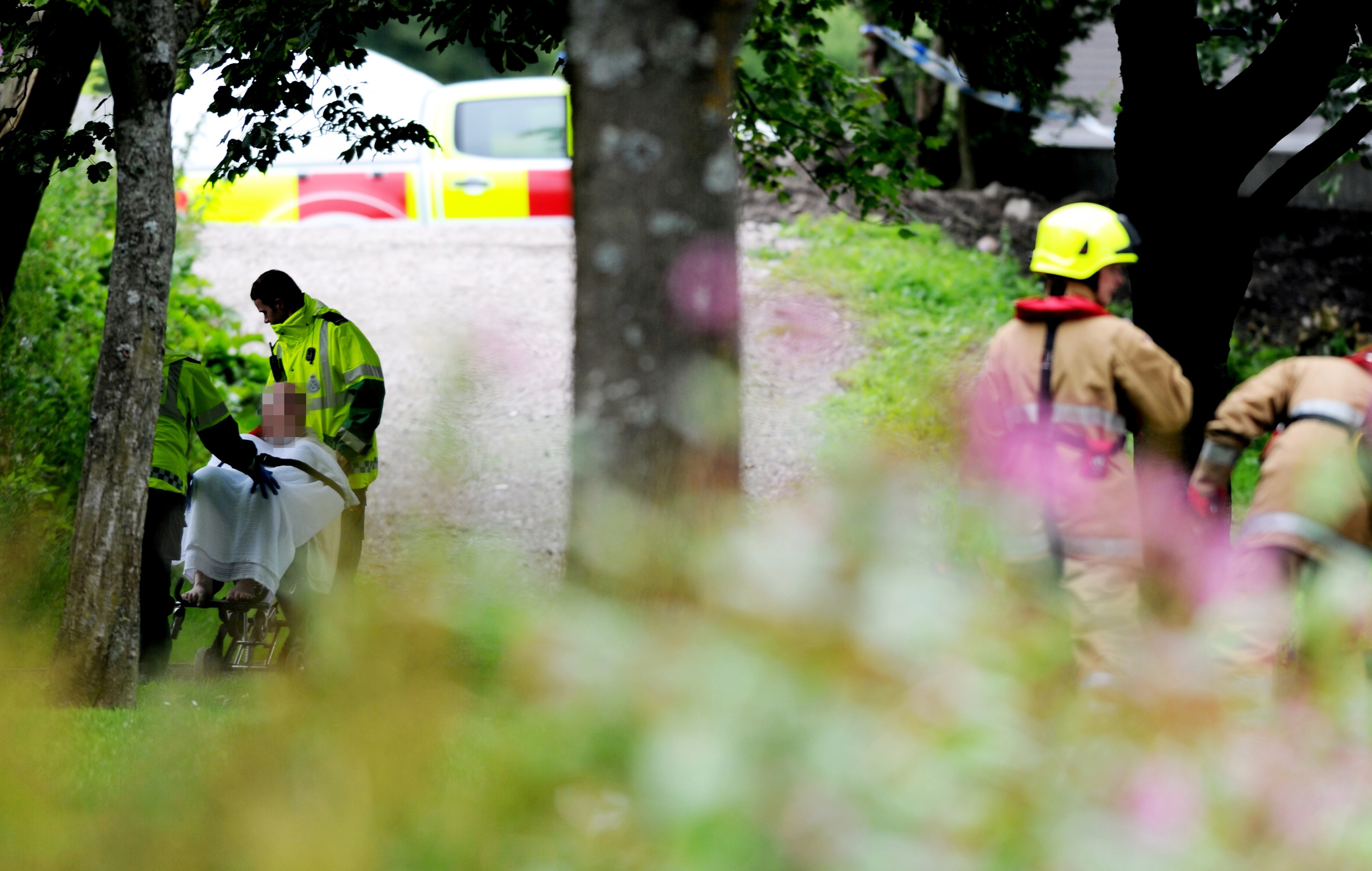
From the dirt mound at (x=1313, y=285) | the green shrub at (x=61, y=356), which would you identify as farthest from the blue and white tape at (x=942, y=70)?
the green shrub at (x=61, y=356)

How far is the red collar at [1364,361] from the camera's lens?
3.98m

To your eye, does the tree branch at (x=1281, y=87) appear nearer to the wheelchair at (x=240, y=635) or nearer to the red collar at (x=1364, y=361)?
the red collar at (x=1364, y=361)

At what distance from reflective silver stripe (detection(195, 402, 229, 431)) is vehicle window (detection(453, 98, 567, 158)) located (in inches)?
378

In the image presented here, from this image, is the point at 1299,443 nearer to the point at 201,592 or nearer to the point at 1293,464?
the point at 1293,464

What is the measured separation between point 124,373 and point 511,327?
176 cm

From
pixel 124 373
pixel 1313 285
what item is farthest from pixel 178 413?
pixel 1313 285

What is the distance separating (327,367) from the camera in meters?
6.35

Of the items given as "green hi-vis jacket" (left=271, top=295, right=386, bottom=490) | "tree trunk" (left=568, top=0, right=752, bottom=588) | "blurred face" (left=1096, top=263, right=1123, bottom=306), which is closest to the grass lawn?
"green hi-vis jacket" (left=271, top=295, right=386, bottom=490)

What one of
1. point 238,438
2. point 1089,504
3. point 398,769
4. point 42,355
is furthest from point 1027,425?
point 42,355

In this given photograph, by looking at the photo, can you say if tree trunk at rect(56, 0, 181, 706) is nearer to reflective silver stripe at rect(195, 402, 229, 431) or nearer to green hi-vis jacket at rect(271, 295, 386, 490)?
reflective silver stripe at rect(195, 402, 229, 431)

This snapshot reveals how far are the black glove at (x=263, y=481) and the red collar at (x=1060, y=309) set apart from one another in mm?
3608

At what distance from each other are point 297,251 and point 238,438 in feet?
31.3

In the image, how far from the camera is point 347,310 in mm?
13602

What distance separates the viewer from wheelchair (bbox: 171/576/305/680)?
6324 millimetres
